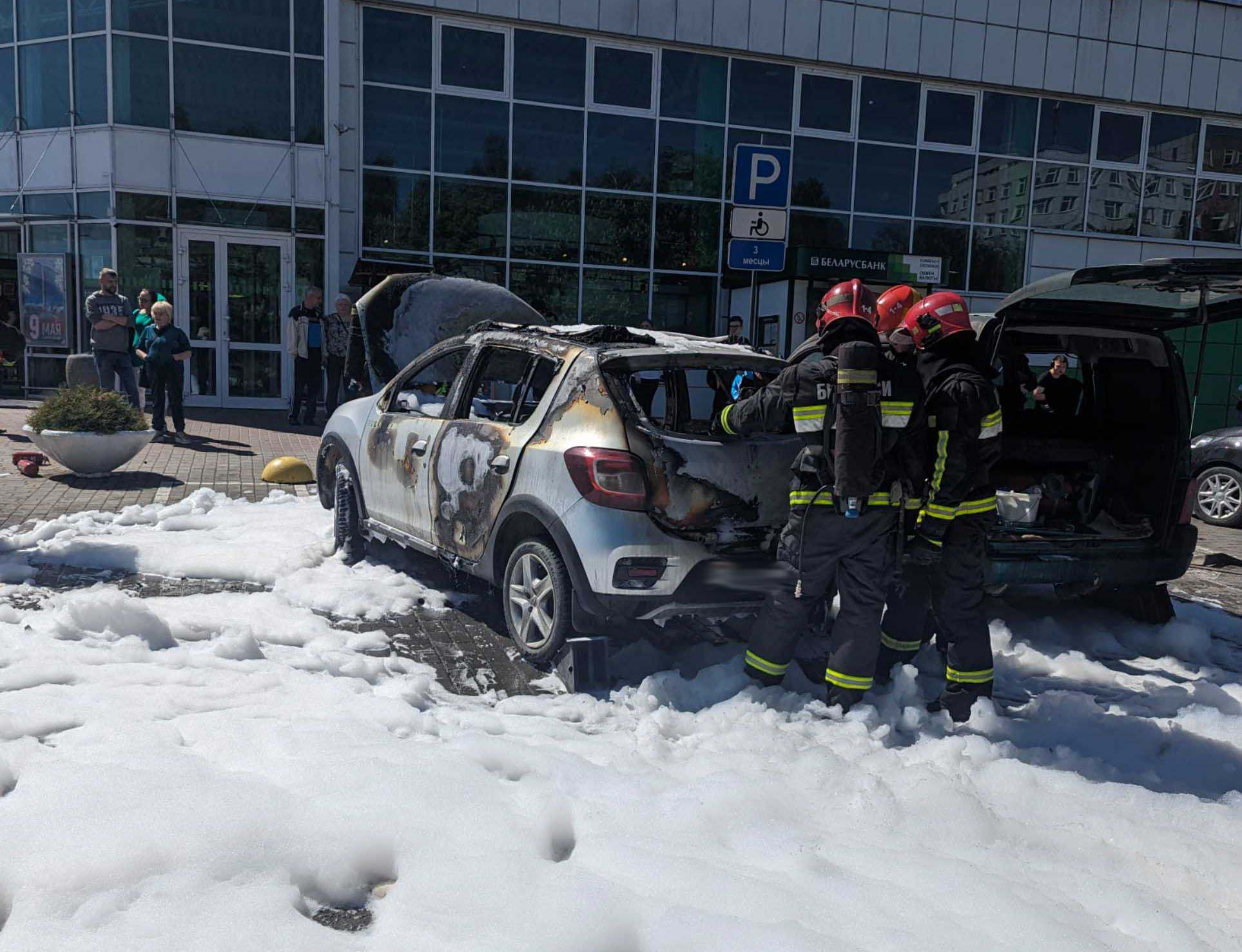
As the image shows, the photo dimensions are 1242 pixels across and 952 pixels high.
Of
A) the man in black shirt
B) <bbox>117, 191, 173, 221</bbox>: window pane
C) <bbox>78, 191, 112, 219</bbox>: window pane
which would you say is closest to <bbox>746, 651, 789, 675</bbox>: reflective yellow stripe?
the man in black shirt

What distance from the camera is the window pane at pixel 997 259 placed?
68.4 ft

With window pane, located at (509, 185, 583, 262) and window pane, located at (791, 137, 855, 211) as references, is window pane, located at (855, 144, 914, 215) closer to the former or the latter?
window pane, located at (791, 137, 855, 211)

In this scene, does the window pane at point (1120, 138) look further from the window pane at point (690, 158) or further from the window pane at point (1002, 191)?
the window pane at point (690, 158)

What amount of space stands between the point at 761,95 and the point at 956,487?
16.8 metres

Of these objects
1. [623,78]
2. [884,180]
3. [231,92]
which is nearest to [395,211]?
[231,92]

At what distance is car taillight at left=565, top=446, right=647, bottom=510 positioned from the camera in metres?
4.31

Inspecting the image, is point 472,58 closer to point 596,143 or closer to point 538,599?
point 596,143

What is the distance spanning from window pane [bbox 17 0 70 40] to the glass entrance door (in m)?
4.02

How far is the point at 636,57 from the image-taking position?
18.8 metres

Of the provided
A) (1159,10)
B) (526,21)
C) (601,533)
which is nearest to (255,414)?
(526,21)

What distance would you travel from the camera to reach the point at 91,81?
53.3 ft

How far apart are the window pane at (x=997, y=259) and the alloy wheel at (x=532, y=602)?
1832 cm

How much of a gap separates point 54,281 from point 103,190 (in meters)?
1.83

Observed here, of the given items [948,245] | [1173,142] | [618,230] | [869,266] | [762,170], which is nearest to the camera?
[762,170]
